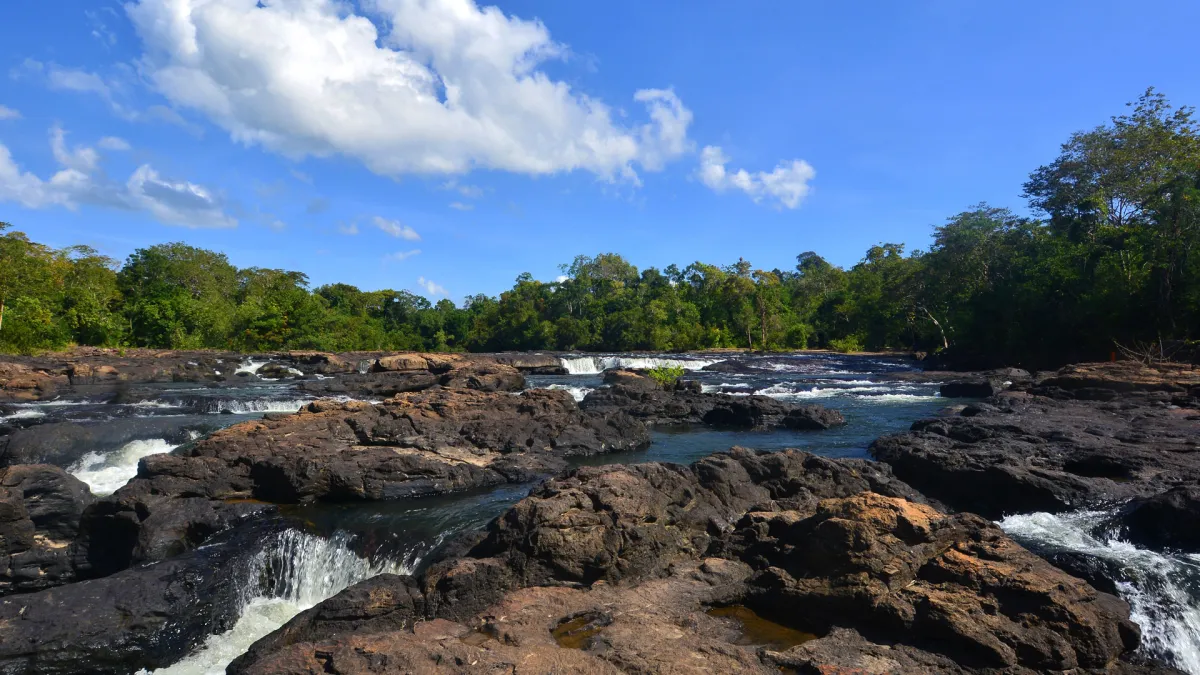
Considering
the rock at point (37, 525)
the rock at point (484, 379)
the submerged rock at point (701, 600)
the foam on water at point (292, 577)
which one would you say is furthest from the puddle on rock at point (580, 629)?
the rock at point (484, 379)

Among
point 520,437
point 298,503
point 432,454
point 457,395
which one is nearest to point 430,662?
point 298,503

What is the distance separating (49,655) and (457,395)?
357 inches

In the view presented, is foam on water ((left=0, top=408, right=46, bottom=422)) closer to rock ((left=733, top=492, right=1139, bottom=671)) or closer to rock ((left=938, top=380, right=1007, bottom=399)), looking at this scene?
rock ((left=733, top=492, right=1139, bottom=671))

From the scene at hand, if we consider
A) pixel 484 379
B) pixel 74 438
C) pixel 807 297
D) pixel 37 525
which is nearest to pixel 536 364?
pixel 484 379

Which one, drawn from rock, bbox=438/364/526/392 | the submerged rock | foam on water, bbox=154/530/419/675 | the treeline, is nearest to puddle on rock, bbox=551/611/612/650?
the submerged rock

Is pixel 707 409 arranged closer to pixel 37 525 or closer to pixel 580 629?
pixel 580 629

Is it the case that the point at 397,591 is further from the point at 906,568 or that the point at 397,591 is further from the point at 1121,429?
the point at 1121,429

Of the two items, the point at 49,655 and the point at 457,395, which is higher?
the point at 457,395

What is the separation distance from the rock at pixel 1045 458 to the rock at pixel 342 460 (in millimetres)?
6259

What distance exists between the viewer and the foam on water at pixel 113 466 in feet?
40.8

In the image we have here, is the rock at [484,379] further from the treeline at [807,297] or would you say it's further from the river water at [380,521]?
the treeline at [807,297]

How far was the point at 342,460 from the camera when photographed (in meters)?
10.8

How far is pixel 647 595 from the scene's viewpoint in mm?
5926

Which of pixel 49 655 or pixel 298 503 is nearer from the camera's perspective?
pixel 49 655
